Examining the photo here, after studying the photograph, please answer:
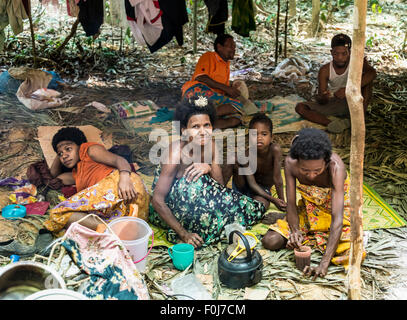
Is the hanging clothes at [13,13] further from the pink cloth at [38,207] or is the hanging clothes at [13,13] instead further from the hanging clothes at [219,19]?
the pink cloth at [38,207]

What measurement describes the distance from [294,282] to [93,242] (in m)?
1.30

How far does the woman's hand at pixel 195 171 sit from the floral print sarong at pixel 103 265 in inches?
37.2

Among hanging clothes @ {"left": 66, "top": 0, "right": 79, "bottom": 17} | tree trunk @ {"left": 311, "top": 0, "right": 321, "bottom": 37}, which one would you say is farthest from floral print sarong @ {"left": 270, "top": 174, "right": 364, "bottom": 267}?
tree trunk @ {"left": 311, "top": 0, "right": 321, "bottom": 37}

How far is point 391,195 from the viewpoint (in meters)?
3.98

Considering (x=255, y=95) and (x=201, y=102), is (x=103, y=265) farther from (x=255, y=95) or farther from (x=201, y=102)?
(x=255, y=95)

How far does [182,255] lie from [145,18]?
358 cm

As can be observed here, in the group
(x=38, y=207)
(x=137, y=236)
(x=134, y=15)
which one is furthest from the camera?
(x=134, y=15)

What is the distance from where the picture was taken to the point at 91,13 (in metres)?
5.80

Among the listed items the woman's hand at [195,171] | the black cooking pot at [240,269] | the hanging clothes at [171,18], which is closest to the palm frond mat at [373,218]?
the woman's hand at [195,171]

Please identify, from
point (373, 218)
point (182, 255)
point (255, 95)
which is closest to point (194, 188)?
point (182, 255)

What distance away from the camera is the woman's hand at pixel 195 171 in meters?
3.21

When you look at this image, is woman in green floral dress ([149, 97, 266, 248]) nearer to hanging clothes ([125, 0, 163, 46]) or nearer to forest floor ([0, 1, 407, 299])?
forest floor ([0, 1, 407, 299])

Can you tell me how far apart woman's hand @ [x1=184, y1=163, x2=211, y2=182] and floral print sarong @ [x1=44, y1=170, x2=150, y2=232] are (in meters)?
0.45

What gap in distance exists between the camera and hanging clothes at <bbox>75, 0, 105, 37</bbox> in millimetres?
5746
